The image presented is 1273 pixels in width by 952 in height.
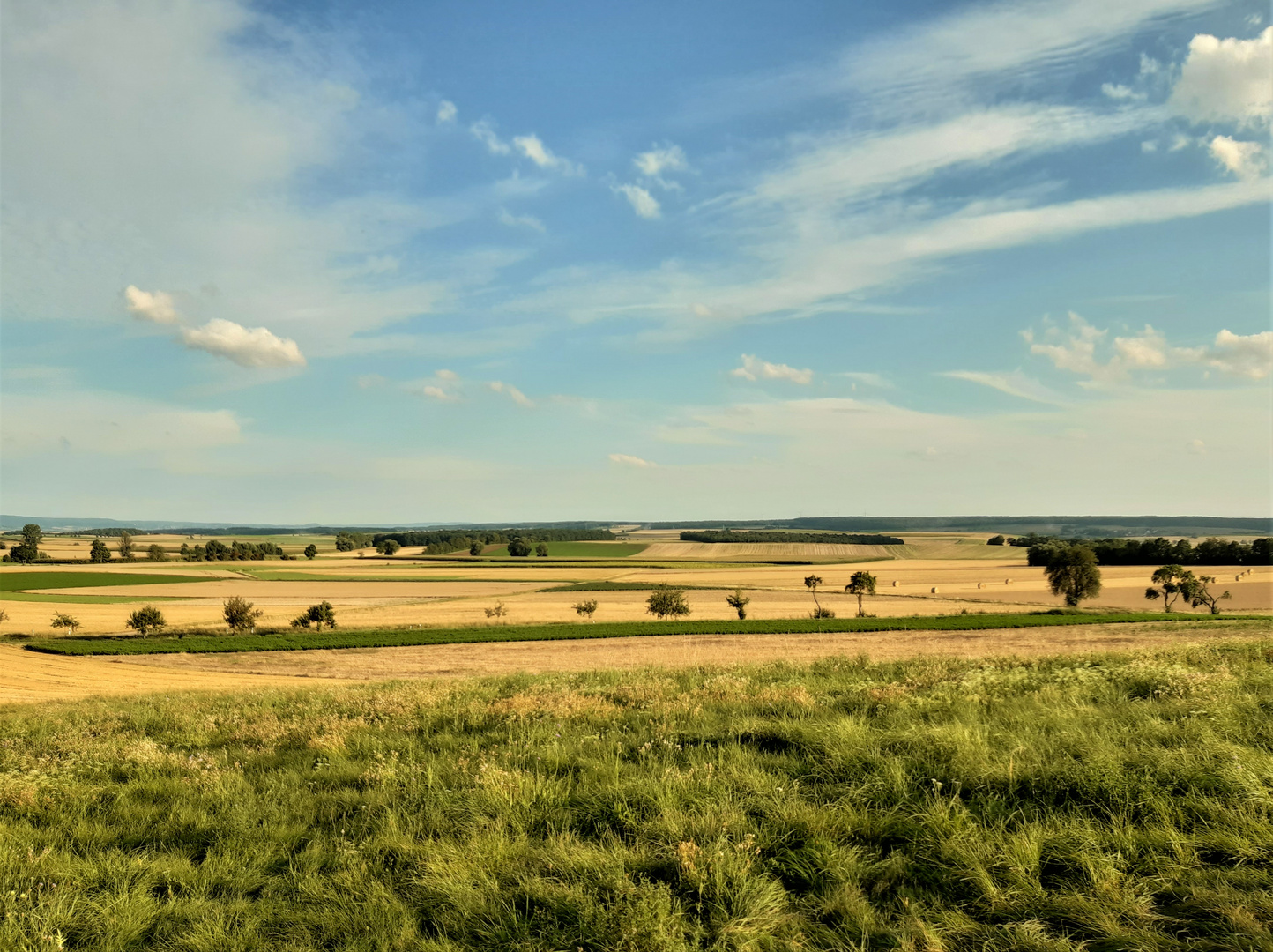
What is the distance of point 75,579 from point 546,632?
95.5m

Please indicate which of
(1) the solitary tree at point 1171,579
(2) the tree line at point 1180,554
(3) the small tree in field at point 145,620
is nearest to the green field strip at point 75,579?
(3) the small tree in field at point 145,620

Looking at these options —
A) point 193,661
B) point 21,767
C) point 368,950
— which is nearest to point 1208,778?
point 368,950

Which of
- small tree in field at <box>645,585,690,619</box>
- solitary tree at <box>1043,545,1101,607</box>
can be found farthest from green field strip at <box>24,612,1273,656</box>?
solitary tree at <box>1043,545,1101,607</box>

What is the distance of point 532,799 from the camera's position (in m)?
6.79

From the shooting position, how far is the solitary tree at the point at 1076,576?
8144cm

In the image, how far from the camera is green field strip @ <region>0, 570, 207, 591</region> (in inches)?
4003

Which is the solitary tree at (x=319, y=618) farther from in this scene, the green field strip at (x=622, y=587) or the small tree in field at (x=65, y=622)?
the green field strip at (x=622, y=587)

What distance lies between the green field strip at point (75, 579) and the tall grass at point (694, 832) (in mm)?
119297

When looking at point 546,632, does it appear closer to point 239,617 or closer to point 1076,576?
point 239,617

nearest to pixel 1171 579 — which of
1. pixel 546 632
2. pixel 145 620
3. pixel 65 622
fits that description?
pixel 546 632

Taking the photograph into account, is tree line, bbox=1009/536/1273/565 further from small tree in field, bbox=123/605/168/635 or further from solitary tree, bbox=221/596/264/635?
small tree in field, bbox=123/605/168/635

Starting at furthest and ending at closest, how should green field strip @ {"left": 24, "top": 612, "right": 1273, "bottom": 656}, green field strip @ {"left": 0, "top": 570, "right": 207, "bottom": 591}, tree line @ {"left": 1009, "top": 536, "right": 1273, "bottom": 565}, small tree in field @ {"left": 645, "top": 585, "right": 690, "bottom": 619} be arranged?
tree line @ {"left": 1009, "top": 536, "right": 1273, "bottom": 565}
green field strip @ {"left": 0, "top": 570, "right": 207, "bottom": 591}
small tree in field @ {"left": 645, "top": 585, "right": 690, "bottom": 619}
green field strip @ {"left": 24, "top": 612, "right": 1273, "bottom": 656}

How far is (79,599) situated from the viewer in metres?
87.7

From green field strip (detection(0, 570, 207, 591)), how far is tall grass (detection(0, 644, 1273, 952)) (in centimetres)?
11930
